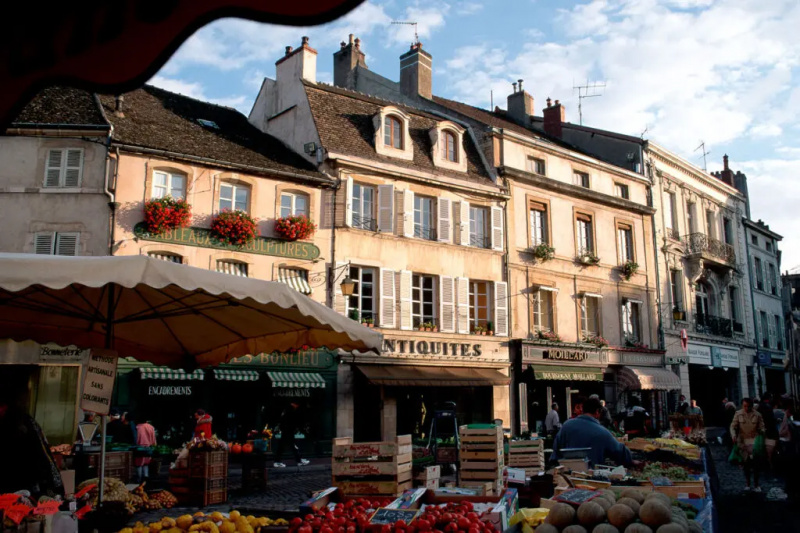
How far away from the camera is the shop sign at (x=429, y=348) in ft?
66.8

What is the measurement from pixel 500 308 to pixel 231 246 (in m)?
9.23

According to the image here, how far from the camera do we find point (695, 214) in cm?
3238

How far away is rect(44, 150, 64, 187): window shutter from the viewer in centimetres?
1709

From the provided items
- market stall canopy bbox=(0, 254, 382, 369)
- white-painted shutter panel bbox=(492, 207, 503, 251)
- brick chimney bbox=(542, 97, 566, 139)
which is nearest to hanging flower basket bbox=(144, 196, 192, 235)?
market stall canopy bbox=(0, 254, 382, 369)

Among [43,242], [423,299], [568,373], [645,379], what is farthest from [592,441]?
[645,379]

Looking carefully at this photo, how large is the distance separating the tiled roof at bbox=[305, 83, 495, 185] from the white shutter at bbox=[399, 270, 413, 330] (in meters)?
3.51

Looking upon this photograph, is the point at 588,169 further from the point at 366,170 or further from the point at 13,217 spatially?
the point at 13,217

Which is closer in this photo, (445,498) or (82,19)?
(82,19)

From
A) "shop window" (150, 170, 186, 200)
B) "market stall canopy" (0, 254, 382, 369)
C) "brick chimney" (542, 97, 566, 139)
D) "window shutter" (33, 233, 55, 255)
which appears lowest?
"market stall canopy" (0, 254, 382, 369)

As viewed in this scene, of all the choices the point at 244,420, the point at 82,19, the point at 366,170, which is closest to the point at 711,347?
the point at 366,170

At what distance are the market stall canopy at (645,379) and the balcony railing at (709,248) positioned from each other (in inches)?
253

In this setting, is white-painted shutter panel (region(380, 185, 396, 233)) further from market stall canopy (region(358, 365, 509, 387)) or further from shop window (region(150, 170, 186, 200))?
shop window (region(150, 170, 186, 200))

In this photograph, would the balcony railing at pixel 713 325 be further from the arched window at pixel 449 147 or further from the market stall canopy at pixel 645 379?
the arched window at pixel 449 147

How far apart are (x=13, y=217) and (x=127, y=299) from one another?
39.8ft
